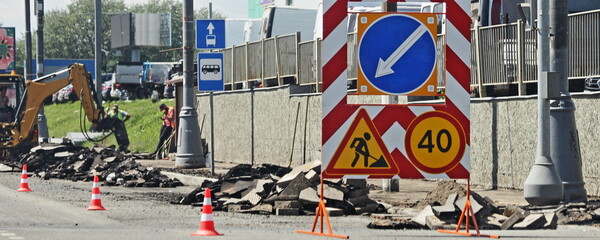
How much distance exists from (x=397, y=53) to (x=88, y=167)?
649 inches

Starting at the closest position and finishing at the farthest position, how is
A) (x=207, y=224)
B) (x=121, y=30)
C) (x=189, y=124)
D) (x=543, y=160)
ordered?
(x=207, y=224) → (x=543, y=160) → (x=189, y=124) → (x=121, y=30)

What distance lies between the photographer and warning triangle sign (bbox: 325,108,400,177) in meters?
12.2

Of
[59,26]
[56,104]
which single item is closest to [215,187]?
[56,104]

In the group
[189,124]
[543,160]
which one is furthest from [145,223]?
[189,124]

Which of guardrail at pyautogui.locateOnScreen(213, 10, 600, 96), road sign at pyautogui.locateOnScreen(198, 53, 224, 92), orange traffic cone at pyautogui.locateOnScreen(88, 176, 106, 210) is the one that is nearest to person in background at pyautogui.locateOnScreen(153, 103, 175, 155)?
guardrail at pyautogui.locateOnScreen(213, 10, 600, 96)

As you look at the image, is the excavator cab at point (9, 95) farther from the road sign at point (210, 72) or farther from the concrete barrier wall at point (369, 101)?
the road sign at point (210, 72)

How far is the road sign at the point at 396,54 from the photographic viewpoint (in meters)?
12.0

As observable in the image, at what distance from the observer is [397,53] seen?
1198cm

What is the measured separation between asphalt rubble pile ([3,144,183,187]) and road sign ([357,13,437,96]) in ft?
35.8

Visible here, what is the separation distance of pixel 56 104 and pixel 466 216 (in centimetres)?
6606

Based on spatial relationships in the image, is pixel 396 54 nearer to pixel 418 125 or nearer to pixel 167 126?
pixel 418 125

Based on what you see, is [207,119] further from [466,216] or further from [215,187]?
[466,216]

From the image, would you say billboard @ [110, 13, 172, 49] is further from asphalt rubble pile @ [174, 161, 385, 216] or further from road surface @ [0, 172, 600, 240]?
asphalt rubble pile @ [174, 161, 385, 216]

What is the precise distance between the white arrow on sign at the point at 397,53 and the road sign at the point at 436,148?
2.33 feet
